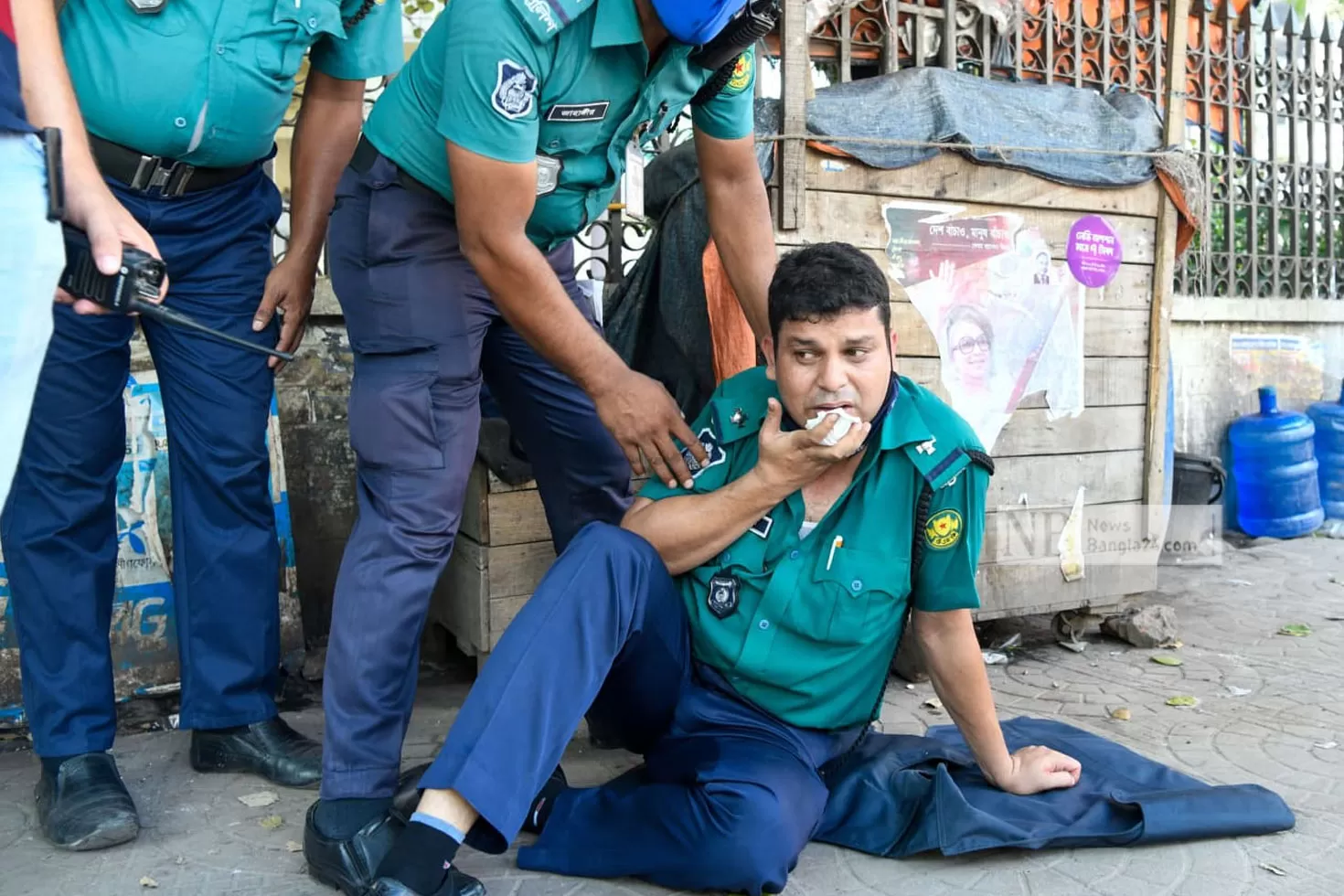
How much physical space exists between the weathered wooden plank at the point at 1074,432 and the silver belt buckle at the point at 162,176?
98.7 inches

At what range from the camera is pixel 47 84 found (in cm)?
180

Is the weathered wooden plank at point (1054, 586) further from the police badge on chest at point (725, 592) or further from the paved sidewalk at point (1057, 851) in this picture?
the police badge on chest at point (725, 592)

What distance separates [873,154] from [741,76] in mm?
923

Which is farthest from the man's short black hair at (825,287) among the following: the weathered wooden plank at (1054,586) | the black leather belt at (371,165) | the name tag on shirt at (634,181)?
the weathered wooden plank at (1054,586)

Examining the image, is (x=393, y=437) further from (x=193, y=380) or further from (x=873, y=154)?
(x=873, y=154)

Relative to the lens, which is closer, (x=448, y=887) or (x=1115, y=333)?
(x=448, y=887)

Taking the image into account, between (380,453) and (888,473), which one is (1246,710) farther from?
(380,453)

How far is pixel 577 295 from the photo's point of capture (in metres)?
2.72

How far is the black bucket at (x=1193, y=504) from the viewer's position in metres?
5.17

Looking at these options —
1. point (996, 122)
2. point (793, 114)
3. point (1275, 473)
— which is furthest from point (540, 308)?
point (1275, 473)

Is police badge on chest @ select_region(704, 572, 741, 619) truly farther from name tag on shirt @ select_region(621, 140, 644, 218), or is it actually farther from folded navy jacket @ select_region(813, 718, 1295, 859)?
name tag on shirt @ select_region(621, 140, 644, 218)

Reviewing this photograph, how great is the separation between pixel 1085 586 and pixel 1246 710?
0.71 meters

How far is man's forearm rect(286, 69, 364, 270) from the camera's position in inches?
107

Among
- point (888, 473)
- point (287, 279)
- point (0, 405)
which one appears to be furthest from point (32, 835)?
point (888, 473)
